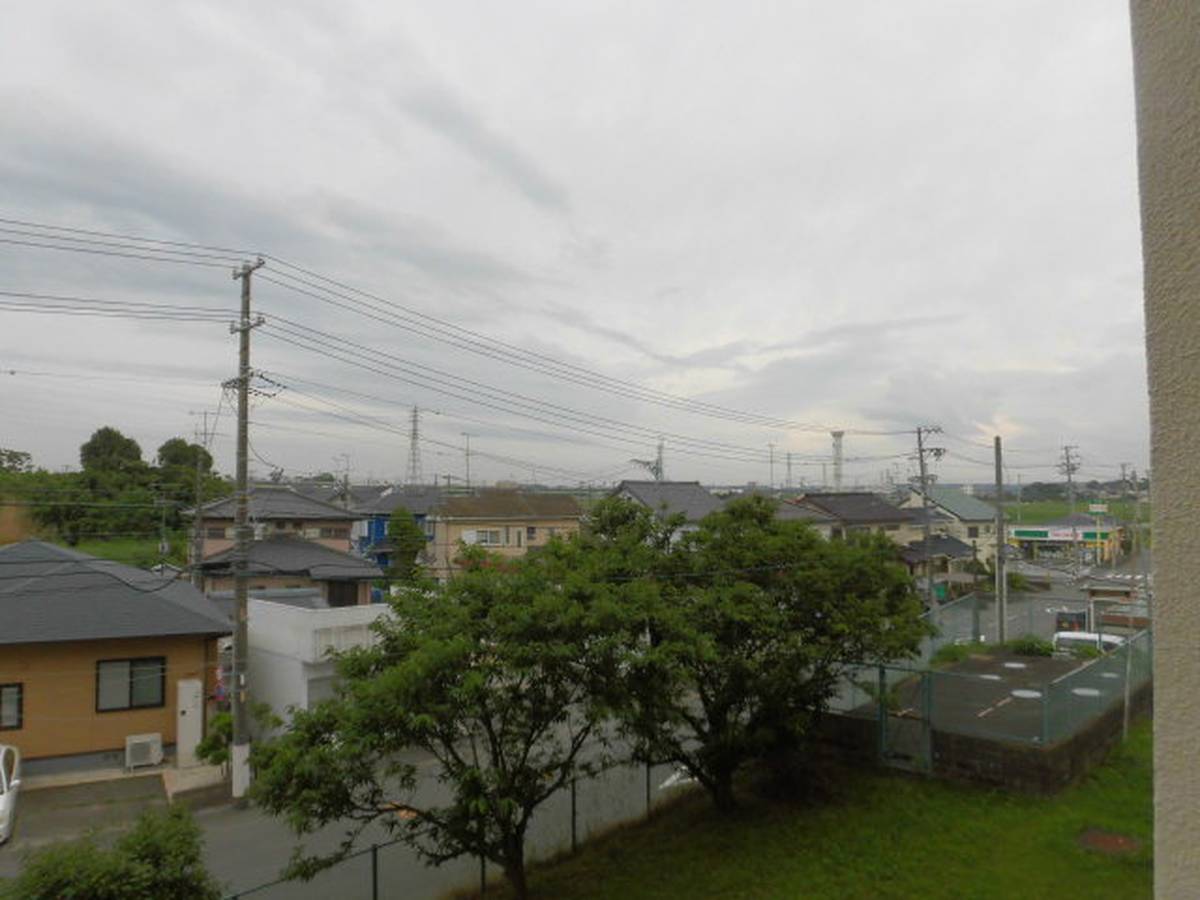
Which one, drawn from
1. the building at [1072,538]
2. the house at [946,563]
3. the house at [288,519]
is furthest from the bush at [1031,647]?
the house at [288,519]

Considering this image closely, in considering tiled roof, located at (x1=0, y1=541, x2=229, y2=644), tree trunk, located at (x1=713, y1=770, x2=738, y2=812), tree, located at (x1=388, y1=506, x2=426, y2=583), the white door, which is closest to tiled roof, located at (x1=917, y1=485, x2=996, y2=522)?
tree, located at (x1=388, y1=506, x2=426, y2=583)

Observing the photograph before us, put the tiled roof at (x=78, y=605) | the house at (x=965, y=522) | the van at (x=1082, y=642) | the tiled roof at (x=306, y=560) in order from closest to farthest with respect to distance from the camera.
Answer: the tiled roof at (x=78, y=605) < the van at (x=1082, y=642) < the tiled roof at (x=306, y=560) < the house at (x=965, y=522)

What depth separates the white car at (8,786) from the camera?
11.7 meters

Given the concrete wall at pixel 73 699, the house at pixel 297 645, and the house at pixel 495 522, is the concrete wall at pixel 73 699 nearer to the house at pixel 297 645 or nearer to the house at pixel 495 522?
the house at pixel 297 645

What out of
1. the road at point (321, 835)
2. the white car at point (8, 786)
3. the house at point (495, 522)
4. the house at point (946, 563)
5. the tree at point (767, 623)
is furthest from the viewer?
the house at point (495, 522)

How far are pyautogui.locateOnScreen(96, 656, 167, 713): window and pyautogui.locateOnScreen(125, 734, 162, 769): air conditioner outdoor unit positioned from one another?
727mm

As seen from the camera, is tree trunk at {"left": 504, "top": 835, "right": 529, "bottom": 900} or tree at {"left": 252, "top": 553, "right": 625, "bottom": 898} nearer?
tree at {"left": 252, "top": 553, "right": 625, "bottom": 898}

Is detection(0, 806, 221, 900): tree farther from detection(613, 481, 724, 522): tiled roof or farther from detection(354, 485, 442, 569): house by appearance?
detection(354, 485, 442, 569): house

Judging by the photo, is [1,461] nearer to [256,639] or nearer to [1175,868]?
[256,639]

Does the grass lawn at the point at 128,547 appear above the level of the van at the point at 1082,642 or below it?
above

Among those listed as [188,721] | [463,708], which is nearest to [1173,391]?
[463,708]

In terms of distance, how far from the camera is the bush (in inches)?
715

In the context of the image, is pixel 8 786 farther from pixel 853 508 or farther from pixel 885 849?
pixel 853 508

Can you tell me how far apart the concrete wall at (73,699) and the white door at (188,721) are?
1.56ft
